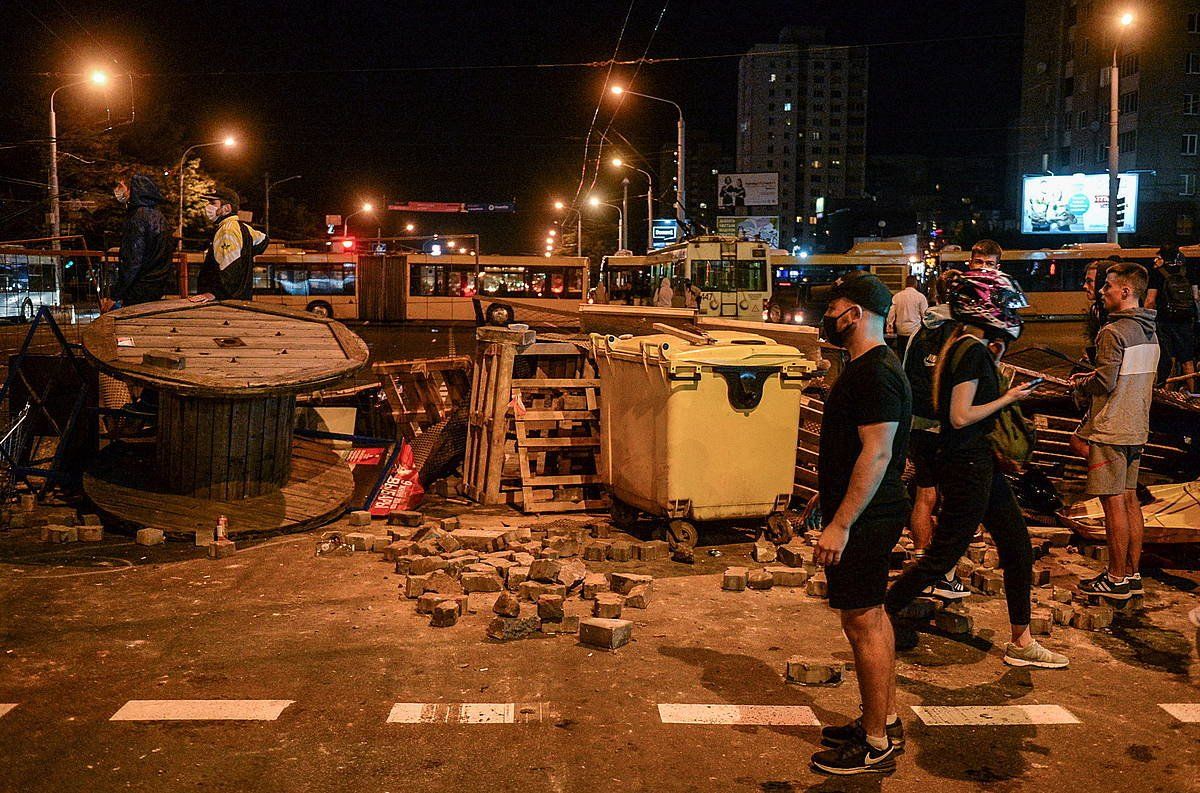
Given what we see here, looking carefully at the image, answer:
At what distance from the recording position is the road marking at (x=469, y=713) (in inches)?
179

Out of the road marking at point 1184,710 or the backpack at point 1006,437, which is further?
the backpack at point 1006,437

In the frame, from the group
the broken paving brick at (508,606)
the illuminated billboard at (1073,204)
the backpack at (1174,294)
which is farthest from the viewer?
the illuminated billboard at (1073,204)

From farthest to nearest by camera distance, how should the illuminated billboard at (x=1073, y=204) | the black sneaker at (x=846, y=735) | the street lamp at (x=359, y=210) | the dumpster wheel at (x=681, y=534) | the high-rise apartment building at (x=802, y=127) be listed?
the high-rise apartment building at (x=802, y=127) < the street lamp at (x=359, y=210) < the illuminated billboard at (x=1073, y=204) < the dumpster wheel at (x=681, y=534) < the black sneaker at (x=846, y=735)

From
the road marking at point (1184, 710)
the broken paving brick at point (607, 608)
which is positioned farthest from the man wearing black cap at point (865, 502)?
the broken paving brick at point (607, 608)

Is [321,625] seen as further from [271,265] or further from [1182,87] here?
[1182,87]

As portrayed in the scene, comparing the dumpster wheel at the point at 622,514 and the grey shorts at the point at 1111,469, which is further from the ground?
the grey shorts at the point at 1111,469

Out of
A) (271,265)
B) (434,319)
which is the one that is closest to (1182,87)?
(434,319)

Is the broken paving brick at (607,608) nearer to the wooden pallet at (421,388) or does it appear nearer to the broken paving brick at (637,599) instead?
the broken paving brick at (637,599)

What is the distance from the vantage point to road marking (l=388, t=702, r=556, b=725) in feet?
14.9

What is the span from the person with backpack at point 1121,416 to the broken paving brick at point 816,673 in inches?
91.7

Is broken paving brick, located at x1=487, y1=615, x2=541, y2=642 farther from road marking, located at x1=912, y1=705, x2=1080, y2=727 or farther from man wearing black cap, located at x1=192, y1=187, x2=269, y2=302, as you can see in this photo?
man wearing black cap, located at x1=192, y1=187, x2=269, y2=302

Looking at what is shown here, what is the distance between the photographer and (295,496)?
859 centimetres

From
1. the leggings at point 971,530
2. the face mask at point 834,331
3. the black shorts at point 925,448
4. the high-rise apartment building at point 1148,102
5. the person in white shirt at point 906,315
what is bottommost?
the leggings at point 971,530

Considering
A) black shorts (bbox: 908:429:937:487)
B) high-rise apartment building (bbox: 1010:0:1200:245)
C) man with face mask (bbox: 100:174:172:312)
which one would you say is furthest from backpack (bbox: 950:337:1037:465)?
high-rise apartment building (bbox: 1010:0:1200:245)
